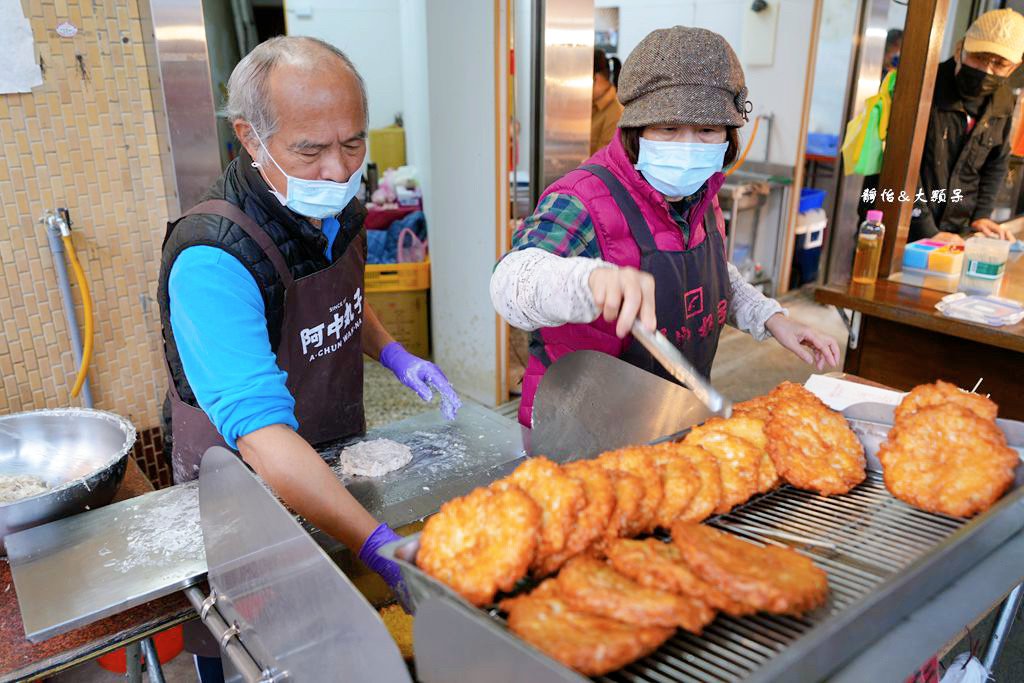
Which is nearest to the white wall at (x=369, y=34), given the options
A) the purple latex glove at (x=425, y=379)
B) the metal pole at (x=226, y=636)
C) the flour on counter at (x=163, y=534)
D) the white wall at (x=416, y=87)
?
the white wall at (x=416, y=87)

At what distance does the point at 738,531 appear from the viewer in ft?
4.17

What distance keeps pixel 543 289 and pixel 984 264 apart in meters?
2.82

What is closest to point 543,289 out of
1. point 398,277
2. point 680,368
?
point 680,368

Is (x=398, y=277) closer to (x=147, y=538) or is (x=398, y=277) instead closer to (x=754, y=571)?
(x=147, y=538)

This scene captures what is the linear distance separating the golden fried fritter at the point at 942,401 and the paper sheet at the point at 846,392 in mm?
831

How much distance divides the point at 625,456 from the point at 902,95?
318cm

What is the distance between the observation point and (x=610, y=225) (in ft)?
6.28

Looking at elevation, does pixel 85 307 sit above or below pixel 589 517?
below

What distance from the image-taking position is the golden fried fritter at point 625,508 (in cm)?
116

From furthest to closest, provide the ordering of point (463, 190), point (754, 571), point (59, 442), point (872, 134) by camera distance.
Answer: point (463, 190), point (872, 134), point (59, 442), point (754, 571)

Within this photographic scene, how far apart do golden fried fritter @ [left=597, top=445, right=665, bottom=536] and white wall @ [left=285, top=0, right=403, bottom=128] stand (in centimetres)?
649

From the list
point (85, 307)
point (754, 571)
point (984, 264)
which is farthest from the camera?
point (984, 264)

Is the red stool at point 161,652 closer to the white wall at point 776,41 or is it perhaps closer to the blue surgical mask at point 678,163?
the blue surgical mask at point 678,163

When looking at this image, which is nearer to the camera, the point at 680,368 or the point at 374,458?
the point at 680,368
